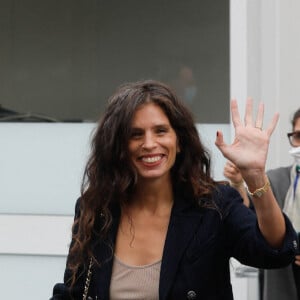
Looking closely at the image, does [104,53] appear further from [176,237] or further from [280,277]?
[176,237]

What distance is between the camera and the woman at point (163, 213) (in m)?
2.30

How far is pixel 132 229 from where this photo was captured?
2520 mm

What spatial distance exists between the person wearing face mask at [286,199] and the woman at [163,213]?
2.76 ft

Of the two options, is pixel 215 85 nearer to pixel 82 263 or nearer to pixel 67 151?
pixel 67 151

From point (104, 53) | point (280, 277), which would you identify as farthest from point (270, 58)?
point (280, 277)

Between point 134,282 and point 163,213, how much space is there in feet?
0.87

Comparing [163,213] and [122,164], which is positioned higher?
[122,164]

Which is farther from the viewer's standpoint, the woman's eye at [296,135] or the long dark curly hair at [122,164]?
the woman's eye at [296,135]

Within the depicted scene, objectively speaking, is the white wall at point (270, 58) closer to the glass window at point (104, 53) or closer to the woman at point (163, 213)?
the glass window at point (104, 53)

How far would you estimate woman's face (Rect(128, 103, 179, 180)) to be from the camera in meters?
2.47

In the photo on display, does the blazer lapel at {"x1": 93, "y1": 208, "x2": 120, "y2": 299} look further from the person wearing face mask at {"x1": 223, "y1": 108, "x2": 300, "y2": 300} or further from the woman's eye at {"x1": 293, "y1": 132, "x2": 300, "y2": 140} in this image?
the woman's eye at {"x1": 293, "y1": 132, "x2": 300, "y2": 140}

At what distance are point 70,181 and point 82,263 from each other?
2.51 meters

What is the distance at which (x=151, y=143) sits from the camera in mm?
2449

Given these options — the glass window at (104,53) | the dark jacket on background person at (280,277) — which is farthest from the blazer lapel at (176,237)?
the glass window at (104,53)
